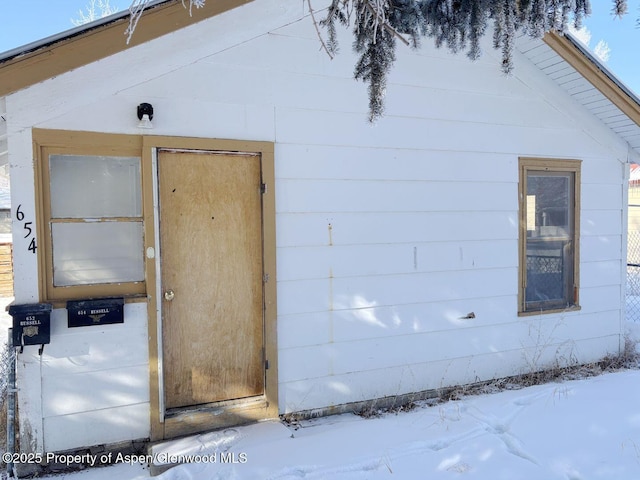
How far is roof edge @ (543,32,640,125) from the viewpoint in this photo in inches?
160

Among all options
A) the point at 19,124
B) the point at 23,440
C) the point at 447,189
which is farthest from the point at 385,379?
the point at 19,124

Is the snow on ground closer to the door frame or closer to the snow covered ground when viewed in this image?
the snow covered ground

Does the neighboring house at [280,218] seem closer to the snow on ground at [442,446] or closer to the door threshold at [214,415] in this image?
the door threshold at [214,415]

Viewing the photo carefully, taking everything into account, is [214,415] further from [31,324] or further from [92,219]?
[92,219]

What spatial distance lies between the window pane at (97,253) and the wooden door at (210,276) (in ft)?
0.65

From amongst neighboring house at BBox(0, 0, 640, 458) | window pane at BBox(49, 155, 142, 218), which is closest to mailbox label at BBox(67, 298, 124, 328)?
neighboring house at BBox(0, 0, 640, 458)

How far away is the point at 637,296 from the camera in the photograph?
8523 millimetres

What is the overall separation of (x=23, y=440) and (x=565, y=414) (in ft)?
12.6

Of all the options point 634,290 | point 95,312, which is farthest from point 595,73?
point 634,290

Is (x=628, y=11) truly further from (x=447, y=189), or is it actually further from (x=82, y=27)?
(x=82, y=27)

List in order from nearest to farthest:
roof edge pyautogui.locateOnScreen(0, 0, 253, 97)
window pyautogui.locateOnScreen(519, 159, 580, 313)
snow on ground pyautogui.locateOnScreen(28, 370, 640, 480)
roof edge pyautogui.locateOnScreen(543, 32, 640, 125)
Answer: roof edge pyautogui.locateOnScreen(0, 0, 253, 97), snow on ground pyautogui.locateOnScreen(28, 370, 640, 480), roof edge pyautogui.locateOnScreen(543, 32, 640, 125), window pyautogui.locateOnScreen(519, 159, 580, 313)

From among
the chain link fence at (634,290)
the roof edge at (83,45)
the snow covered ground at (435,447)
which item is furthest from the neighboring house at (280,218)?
the chain link fence at (634,290)

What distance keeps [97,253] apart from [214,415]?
1453 millimetres

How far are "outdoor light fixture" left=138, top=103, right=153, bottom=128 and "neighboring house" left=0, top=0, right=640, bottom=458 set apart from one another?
0.18ft
